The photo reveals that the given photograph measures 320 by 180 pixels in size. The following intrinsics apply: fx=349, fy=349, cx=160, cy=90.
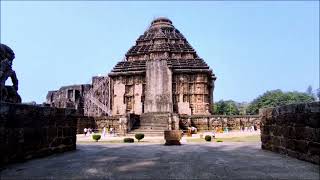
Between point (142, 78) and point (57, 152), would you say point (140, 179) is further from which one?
point (142, 78)

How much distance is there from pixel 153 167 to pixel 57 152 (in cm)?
392

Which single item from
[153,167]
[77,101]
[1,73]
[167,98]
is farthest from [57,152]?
[77,101]

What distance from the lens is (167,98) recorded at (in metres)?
35.7

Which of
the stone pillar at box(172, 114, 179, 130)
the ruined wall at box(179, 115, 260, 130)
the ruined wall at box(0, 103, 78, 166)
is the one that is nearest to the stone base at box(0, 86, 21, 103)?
the ruined wall at box(0, 103, 78, 166)

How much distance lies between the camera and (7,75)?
29.5ft

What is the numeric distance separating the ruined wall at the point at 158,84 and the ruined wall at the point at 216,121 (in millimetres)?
5321

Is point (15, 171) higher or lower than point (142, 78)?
lower

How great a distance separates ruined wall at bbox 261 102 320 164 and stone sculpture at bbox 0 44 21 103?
6.88 m

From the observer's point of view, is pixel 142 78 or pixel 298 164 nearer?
pixel 298 164

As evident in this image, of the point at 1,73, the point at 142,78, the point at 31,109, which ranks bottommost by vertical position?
the point at 31,109

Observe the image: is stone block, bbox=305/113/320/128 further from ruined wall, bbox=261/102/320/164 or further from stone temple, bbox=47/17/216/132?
stone temple, bbox=47/17/216/132

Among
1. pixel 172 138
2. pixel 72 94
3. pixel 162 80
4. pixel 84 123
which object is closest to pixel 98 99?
pixel 72 94

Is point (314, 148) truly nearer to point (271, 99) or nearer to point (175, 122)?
point (175, 122)

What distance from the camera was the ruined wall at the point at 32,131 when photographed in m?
7.25
